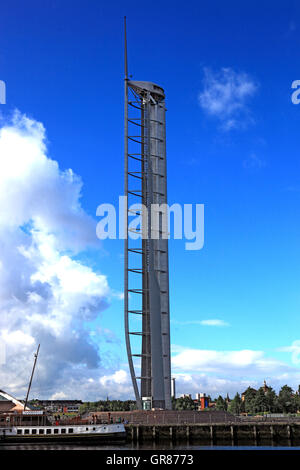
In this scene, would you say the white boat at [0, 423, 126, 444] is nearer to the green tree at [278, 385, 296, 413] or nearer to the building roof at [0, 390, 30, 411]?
the building roof at [0, 390, 30, 411]

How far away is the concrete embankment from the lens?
7975 cm

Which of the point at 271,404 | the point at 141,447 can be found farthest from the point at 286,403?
the point at 141,447

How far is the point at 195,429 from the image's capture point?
269 ft

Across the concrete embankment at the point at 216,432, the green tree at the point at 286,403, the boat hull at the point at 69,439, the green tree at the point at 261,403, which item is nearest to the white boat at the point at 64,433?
the boat hull at the point at 69,439

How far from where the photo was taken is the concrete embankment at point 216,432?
79.8 metres

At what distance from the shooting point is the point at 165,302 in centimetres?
10100

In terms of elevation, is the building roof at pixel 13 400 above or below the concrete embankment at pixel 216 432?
above

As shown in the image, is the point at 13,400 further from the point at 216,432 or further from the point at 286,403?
the point at 286,403

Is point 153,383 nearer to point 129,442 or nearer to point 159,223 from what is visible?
point 129,442

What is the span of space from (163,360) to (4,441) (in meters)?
32.7

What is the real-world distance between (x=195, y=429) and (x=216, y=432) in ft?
10.1

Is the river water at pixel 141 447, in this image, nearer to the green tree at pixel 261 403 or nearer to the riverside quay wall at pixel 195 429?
the riverside quay wall at pixel 195 429

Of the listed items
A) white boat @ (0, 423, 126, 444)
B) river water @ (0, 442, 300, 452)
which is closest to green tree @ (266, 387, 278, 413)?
river water @ (0, 442, 300, 452)

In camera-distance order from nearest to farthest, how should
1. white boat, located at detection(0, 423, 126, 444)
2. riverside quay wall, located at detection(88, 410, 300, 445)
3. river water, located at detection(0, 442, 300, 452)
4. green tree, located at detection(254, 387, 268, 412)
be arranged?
1. river water, located at detection(0, 442, 300, 452)
2. white boat, located at detection(0, 423, 126, 444)
3. riverside quay wall, located at detection(88, 410, 300, 445)
4. green tree, located at detection(254, 387, 268, 412)
